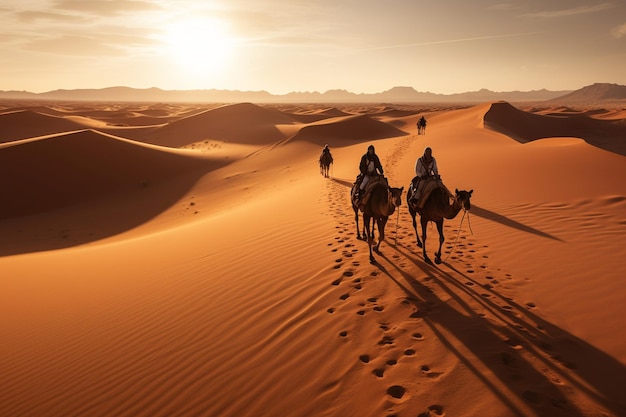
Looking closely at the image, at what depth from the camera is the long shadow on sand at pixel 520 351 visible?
3.92 metres

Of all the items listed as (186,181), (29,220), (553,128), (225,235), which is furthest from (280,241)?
(553,128)

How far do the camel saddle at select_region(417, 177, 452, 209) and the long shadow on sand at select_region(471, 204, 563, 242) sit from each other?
11.1 feet

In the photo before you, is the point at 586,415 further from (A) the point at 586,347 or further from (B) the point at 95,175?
(B) the point at 95,175

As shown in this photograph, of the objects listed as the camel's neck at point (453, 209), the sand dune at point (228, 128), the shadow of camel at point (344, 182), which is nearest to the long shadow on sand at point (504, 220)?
the camel's neck at point (453, 209)

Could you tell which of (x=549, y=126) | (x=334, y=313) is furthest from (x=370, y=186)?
(x=549, y=126)

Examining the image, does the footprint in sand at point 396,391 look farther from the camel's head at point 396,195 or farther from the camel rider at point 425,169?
the camel rider at point 425,169

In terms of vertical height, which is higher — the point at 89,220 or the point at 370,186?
the point at 370,186

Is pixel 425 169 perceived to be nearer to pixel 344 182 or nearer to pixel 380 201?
pixel 380 201

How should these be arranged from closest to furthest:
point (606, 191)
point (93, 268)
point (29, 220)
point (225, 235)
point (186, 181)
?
1. point (93, 268)
2. point (225, 235)
3. point (606, 191)
4. point (29, 220)
5. point (186, 181)

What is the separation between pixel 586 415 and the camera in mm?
3666

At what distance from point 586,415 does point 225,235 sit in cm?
886

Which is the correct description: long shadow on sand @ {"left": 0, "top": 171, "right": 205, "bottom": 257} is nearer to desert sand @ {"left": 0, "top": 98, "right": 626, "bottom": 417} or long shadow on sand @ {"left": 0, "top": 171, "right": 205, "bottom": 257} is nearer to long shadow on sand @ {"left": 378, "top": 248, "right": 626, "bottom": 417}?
desert sand @ {"left": 0, "top": 98, "right": 626, "bottom": 417}

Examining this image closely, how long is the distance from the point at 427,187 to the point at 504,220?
4.21 metres

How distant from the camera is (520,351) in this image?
4.69 metres
